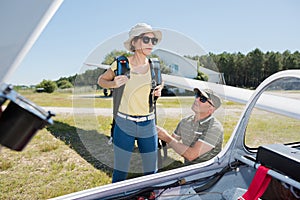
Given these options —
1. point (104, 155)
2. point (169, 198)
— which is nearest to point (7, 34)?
point (169, 198)

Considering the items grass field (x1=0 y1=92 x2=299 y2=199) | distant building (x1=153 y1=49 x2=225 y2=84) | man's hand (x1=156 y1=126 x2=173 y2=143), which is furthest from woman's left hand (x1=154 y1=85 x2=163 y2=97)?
man's hand (x1=156 y1=126 x2=173 y2=143)

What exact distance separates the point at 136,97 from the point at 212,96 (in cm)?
59

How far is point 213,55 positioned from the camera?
1.90 m

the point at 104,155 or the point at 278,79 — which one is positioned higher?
the point at 278,79

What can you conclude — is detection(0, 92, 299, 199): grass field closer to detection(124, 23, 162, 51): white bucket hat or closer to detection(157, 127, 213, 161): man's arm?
detection(157, 127, 213, 161): man's arm

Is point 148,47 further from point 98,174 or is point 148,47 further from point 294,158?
point 98,174

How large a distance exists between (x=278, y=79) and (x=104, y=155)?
154 centimetres

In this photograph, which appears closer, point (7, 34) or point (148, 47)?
point (7, 34)

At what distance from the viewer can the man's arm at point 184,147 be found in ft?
6.00

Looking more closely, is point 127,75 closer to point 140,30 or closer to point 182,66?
point 140,30

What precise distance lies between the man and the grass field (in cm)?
9

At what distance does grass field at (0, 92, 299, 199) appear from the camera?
6.70 ft

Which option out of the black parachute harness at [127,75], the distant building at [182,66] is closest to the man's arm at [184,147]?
the black parachute harness at [127,75]

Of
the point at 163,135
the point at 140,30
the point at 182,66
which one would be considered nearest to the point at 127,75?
the point at 140,30
